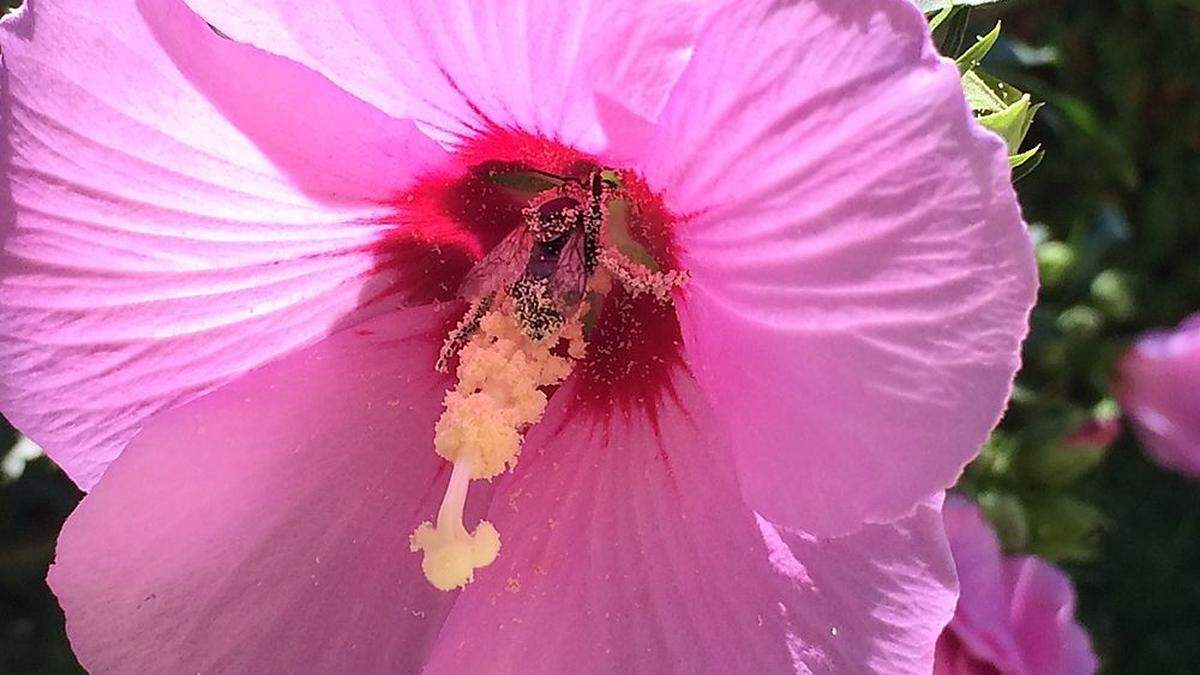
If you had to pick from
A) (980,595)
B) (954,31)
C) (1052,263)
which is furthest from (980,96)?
(1052,263)

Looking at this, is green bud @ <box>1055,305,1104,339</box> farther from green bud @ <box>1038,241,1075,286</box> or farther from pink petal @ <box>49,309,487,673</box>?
pink petal @ <box>49,309,487,673</box>

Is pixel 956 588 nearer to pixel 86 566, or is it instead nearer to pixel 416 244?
pixel 416 244

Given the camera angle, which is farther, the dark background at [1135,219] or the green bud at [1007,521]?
the dark background at [1135,219]

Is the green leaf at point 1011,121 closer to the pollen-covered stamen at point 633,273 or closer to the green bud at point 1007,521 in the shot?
the pollen-covered stamen at point 633,273

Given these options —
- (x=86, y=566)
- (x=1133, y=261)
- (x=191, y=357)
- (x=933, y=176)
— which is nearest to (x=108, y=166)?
(x=191, y=357)

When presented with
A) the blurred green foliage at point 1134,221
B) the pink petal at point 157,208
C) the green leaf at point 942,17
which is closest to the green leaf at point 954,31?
the green leaf at point 942,17

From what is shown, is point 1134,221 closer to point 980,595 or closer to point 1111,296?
point 1111,296
